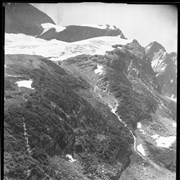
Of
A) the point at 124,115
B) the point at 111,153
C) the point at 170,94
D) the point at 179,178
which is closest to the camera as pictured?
the point at 179,178

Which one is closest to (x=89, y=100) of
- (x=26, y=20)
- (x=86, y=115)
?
(x=86, y=115)

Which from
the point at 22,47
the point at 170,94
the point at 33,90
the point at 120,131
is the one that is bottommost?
the point at 120,131

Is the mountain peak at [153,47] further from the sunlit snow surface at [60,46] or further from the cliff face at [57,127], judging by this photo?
the cliff face at [57,127]

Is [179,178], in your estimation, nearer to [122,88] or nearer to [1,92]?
[1,92]

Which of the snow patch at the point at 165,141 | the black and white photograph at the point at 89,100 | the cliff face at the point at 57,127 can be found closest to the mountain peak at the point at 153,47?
the black and white photograph at the point at 89,100

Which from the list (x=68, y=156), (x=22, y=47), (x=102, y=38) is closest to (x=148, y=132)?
(x=68, y=156)

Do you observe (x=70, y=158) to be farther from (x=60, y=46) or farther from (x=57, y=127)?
(x=60, y=46)

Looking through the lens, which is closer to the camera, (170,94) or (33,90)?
(170,94)
